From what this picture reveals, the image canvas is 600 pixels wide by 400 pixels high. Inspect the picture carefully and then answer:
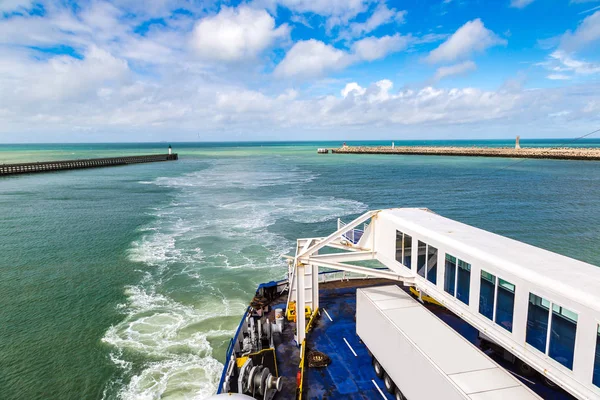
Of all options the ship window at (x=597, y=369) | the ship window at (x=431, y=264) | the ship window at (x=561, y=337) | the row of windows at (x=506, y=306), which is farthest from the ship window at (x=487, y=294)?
the ship window at (x=597, y=369)

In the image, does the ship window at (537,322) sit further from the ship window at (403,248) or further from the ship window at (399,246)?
the ship window at (399,246)

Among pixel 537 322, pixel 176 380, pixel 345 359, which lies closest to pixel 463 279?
pixel 537 322

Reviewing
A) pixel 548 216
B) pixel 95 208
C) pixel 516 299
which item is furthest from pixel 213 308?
pixel 548 216

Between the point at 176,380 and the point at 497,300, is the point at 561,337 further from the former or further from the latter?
the point at 176,380

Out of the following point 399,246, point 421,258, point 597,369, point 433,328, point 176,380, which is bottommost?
point 176,380

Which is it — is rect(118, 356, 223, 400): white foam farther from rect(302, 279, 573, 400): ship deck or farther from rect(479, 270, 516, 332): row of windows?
rect(479, 270, 516, 332): row of windows

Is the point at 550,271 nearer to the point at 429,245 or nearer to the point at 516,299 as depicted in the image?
the point at 516,299

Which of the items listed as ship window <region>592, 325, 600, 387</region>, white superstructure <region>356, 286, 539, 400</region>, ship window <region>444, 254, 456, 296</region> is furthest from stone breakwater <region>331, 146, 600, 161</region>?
ship window <region>592, 325, 600, 387</region>

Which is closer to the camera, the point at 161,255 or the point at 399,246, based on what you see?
the point at 399,246
